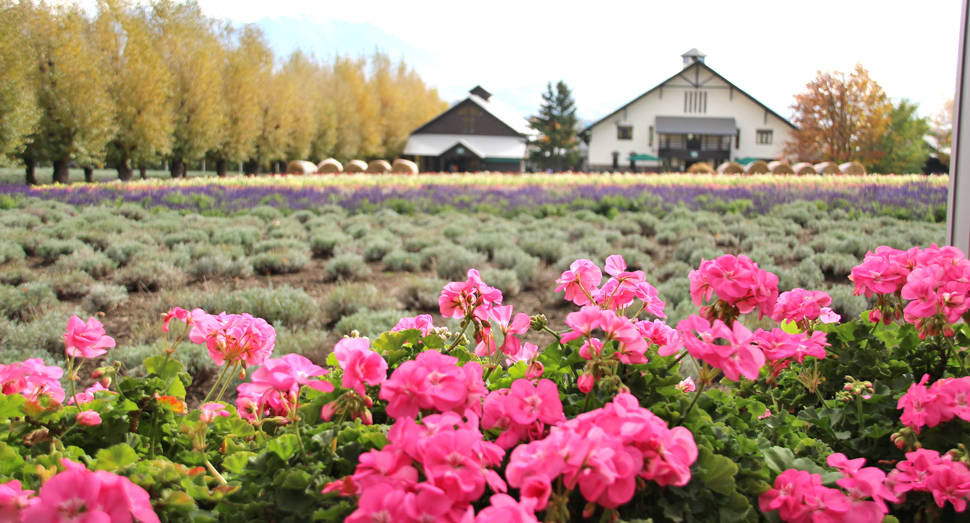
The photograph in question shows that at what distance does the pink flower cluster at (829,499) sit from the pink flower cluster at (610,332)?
34 centimetres

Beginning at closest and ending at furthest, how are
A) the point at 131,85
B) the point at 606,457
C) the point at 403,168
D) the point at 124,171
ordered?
the point at 606,457 < the point at 131,85 < the point at 124,171 < the point at 403,168

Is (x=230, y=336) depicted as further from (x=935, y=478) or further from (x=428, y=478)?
(x=935, y=478)

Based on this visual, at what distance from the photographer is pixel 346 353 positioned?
0.94m

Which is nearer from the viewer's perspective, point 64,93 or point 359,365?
point 359,365

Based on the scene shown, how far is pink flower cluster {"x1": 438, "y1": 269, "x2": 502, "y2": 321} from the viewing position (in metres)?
1.28

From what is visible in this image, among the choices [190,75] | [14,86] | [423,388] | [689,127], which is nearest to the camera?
[423,388]

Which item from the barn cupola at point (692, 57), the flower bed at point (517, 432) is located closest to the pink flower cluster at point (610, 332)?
the flower bed at point (517, 432)

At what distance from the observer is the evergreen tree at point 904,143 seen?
Answer: 3173cm

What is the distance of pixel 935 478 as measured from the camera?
107 cm

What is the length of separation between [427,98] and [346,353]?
56642mm

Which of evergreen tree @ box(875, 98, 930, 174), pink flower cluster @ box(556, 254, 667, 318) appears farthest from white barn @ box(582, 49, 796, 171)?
pink flower cluster @ box(556, 254, 667, 318)

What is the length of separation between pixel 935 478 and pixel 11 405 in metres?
1.76

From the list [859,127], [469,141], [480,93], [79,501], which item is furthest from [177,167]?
[480,93]

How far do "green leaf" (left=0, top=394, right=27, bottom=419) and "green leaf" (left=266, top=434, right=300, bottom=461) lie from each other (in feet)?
1.86
